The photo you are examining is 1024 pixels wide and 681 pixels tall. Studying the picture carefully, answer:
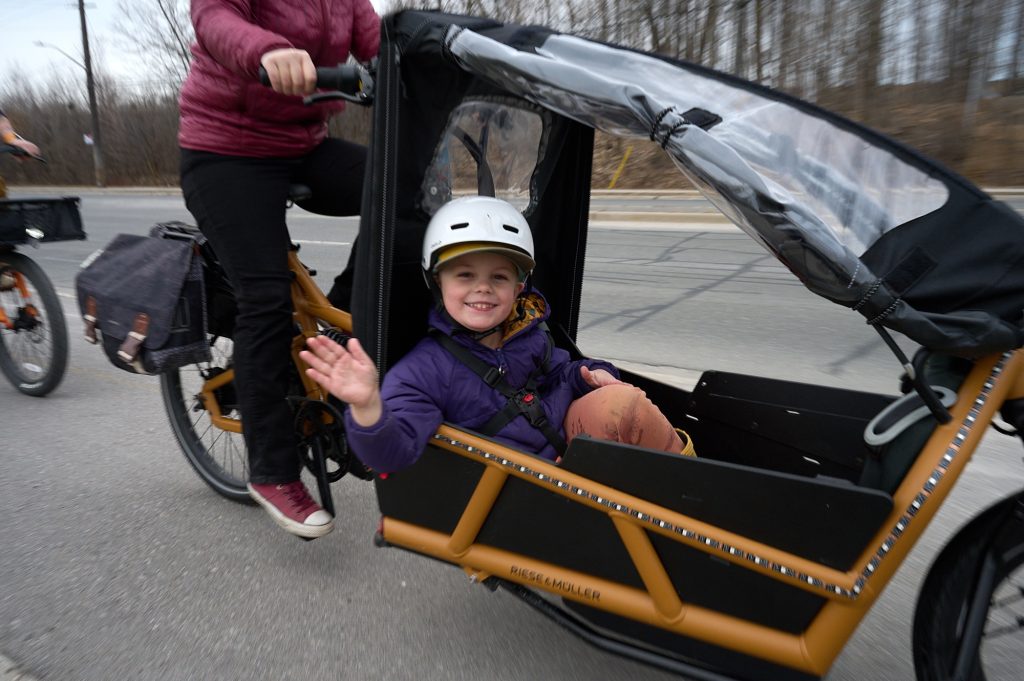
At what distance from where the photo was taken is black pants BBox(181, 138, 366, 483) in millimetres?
2363

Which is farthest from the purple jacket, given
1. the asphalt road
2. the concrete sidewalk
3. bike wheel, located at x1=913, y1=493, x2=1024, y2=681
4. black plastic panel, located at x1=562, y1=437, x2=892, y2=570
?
the concrete sidewalk

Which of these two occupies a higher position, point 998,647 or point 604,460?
point 604,460

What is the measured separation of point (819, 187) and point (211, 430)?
2.75m

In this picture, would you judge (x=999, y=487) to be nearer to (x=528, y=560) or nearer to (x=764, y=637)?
(x=764, y=637)

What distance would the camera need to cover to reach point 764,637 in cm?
168

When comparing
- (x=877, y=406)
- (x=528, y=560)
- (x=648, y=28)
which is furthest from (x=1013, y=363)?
(x=648, y=28)

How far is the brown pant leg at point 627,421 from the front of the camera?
6.70 ft

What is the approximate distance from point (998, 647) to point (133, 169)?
36420 mm

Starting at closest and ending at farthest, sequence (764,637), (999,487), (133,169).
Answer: (764,637)
(999,487)
(133,169)

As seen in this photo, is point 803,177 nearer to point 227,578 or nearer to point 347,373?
point 347,373

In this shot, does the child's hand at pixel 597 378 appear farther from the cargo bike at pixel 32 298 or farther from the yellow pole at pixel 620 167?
the yellow pole at pixel 620 167

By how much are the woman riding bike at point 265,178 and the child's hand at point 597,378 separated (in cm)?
99

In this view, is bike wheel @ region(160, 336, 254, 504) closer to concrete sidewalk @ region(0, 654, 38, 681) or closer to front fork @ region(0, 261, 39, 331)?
concrete sidewalk @ region(0, 654, 38, 681)

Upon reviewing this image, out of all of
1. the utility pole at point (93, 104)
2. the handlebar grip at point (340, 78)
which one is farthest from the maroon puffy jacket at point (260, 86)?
the utility pole at point (93, 104)
